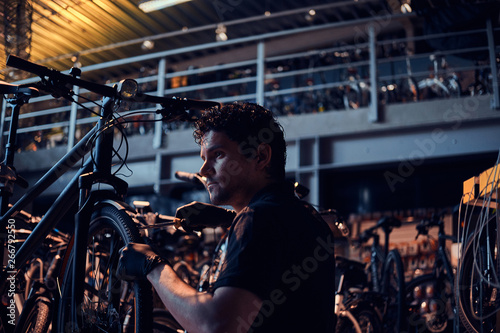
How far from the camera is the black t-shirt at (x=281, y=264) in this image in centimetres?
140

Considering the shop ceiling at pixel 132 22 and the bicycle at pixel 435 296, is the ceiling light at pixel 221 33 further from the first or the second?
the bicycle at pixel 435 296

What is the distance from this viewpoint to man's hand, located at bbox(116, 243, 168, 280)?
5.24 feet

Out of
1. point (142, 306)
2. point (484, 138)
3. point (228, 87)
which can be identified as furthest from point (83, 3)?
point (142, 306)

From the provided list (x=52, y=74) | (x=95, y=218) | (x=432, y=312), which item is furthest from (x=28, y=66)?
(x=432, y=312)

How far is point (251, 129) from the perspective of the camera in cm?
175

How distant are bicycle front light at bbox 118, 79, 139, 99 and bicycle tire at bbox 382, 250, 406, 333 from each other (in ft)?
9.20

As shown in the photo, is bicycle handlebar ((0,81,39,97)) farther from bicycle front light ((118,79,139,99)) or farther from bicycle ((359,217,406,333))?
bicycle ((359,217,406,333))

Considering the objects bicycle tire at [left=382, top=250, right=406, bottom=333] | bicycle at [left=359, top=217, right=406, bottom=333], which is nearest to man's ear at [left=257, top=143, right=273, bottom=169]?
bicycle at [left=359, top=217, right=406, bottom=333]

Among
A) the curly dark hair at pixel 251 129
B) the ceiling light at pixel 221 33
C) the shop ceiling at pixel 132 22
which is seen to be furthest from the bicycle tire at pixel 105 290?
the ceiling light at pixel 221 33

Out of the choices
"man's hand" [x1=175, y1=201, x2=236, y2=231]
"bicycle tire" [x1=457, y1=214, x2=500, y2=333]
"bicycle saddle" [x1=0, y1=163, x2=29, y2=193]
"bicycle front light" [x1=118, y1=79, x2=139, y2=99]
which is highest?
"bicycle front light" [x1=118, y1=79, x2=139, y2=99]

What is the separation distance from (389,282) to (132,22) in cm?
680

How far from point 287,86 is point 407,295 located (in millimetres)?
7352

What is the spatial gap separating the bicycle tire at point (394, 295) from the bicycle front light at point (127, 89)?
2.80 meters

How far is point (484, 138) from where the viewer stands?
6293 millimetres
